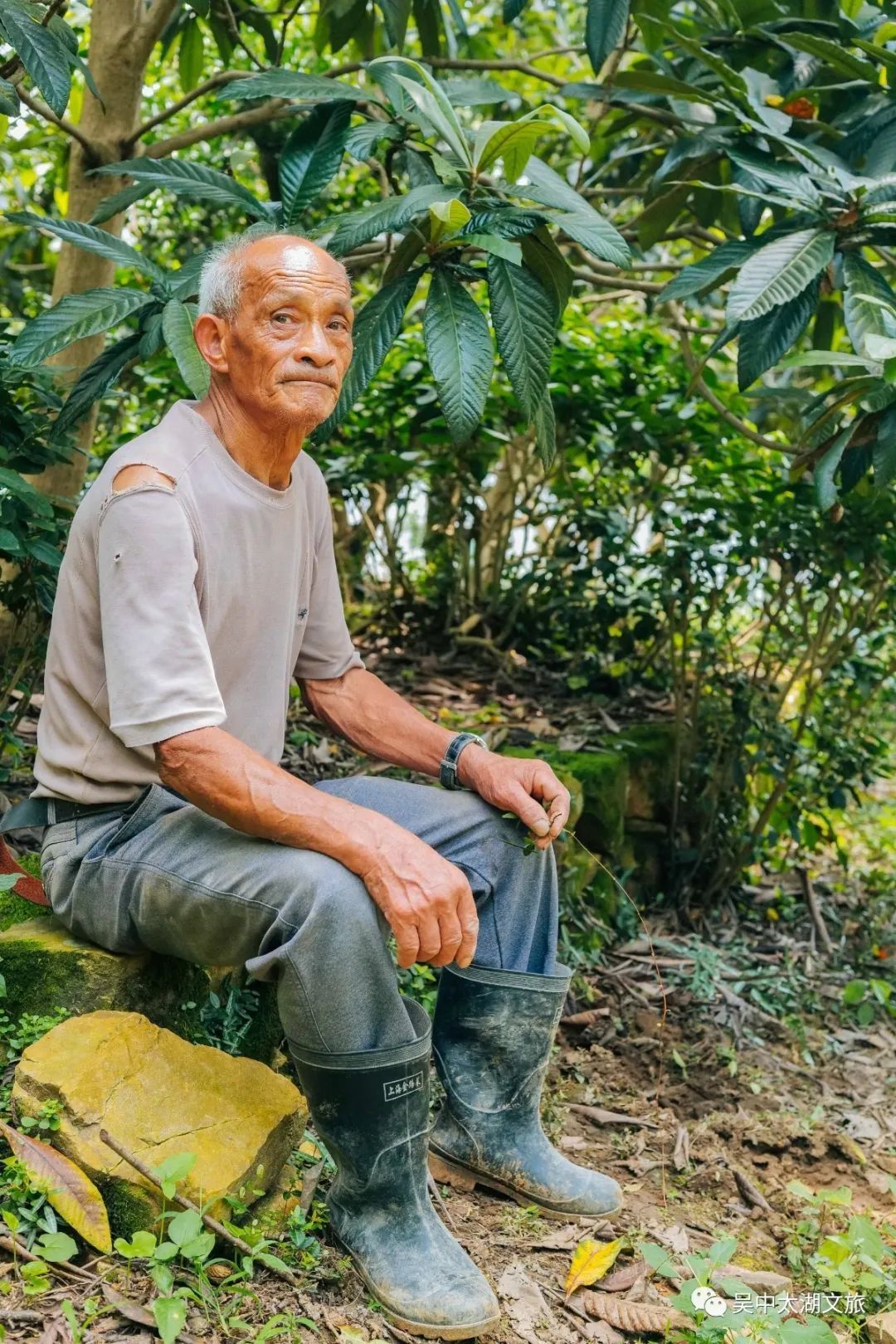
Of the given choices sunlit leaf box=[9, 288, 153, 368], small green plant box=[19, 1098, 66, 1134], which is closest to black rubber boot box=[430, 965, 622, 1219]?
small green plant box=[19, 1098, 66, 1134]

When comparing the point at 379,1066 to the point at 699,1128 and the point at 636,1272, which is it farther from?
the point at 699,1128

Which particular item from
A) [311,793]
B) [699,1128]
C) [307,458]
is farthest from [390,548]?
[311,793]

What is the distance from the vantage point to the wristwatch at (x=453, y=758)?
244cm

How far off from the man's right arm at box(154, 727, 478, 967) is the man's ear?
2.39 feet

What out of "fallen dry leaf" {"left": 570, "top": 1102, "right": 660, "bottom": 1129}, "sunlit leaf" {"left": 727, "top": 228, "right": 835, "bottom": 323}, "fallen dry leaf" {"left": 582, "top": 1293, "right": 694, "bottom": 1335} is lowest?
"fallen dry leaf" {"left": 570, "top": 1102, "right": 660, "bottom": 1129}

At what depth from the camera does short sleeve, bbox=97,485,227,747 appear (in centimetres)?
191

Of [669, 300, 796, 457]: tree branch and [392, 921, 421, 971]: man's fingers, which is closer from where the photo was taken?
[392, 921, 421, 971]: man's fingers

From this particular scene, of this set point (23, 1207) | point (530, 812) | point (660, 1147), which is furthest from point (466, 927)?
point (660, 1147)

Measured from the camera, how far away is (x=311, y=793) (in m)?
1.94

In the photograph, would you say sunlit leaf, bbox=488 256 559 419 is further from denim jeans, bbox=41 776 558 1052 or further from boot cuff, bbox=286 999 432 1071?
boot cuff, bbox=286 999 432 1071

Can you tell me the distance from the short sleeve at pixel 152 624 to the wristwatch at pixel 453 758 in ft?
2.03

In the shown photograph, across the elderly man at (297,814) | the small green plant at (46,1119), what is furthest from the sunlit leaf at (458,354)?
the small green plant at (46,1119)

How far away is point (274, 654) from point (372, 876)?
24.2 inches

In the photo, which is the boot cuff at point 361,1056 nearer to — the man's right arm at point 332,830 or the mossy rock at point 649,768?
the man's right arm at point 332,830
